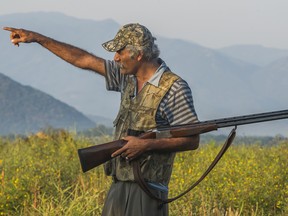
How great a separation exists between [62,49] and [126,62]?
743 mm

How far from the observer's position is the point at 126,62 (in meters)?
5.63

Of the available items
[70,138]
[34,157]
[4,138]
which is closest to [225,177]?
[34,157]

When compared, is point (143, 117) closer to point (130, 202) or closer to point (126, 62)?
point (126, 62)

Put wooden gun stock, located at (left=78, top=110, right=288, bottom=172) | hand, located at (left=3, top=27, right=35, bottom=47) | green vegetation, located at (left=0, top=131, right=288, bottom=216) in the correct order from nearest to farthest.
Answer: wooden gun stock, located at (left=78, top=110, right=288, bottom=172) < hand, located at (left=3, top=27, right=35, bottom=47) < green vegetation, located at (left=0, top=131, right=288, bottom=216)

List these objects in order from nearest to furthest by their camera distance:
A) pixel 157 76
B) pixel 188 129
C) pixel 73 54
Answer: pixel 188 129 < pixel 157 76 < pixel 73 54

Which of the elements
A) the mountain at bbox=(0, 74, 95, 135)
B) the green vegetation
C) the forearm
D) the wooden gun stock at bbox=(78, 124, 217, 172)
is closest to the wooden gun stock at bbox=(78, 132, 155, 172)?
the wooden gun stock at bbox=(78, 124, 217, 172)

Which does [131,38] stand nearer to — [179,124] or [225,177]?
[179,124]

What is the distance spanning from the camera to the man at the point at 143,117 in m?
5.50

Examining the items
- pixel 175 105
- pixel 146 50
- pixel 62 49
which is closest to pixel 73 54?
pixel 62 49

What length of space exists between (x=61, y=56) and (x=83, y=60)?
18 centimetres

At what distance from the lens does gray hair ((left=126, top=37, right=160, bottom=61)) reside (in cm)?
558

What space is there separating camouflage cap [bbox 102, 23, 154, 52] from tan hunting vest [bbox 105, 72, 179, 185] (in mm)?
260

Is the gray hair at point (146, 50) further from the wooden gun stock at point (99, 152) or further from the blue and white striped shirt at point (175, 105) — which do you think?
the wooden gun stock at point (99, 152)

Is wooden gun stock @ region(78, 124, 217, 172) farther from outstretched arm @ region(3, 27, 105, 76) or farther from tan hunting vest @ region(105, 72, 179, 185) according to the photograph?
outstretched arm @ region(3, 27, 105, 76)
